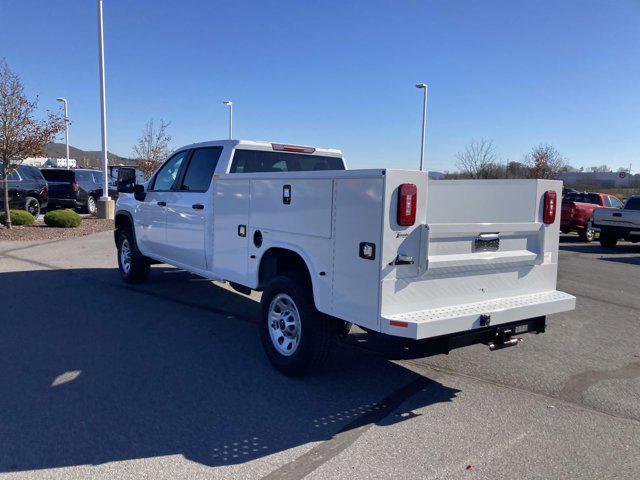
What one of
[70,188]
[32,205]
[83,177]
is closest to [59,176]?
[70,188]

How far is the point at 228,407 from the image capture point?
4.21 m

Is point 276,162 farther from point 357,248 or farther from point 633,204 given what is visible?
point 633,204

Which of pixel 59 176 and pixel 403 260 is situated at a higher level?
pixel 59 176

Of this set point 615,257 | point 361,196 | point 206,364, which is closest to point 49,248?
point 206,364

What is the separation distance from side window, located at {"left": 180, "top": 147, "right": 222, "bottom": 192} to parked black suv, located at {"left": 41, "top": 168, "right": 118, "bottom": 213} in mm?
15627

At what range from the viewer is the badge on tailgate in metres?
4.33

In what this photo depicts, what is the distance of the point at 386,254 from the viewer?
12.5ft

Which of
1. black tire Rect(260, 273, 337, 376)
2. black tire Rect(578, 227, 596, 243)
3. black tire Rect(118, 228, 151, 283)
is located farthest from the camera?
black tire Rect(578, 227, 596, 243)

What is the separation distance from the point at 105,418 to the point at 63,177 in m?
19.3

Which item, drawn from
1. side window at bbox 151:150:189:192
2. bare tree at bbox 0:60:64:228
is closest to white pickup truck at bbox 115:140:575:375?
side window at bbox 151:150:189:192

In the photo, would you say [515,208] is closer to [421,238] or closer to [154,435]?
[421,238]

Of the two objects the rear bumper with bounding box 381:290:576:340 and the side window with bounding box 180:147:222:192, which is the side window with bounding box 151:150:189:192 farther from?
the rear bumper with bounding box 381:290:576:340

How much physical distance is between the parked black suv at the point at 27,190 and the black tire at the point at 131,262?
10572mm

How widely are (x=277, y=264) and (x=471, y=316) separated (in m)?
2.00
